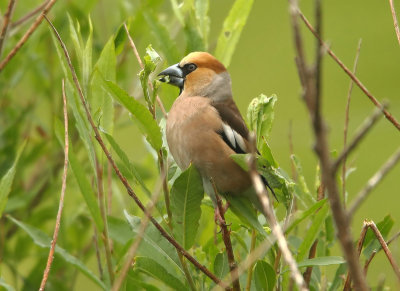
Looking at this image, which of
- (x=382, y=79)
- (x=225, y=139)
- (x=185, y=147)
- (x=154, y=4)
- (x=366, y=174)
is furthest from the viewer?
(x=382, y=79)

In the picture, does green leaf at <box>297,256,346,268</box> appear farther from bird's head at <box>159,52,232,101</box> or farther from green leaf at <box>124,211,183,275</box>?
bird's head at <box>159,52,232,101</box>

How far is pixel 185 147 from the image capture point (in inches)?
56.2

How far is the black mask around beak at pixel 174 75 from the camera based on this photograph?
1.57 meters

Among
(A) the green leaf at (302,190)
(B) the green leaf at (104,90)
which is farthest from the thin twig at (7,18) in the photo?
(A) the green leaf at (302,190)

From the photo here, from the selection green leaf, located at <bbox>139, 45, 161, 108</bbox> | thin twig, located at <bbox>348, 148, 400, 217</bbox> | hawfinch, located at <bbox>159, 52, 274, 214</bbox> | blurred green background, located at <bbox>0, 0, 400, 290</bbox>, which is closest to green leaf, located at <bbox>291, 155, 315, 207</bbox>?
hawfinch, located at <bbox>159, 52, 274, 214</bbox>

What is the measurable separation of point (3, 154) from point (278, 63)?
154 inches

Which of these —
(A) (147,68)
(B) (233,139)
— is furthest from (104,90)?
(B) (233,139)

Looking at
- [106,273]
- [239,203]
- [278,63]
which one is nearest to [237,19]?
[239,203]

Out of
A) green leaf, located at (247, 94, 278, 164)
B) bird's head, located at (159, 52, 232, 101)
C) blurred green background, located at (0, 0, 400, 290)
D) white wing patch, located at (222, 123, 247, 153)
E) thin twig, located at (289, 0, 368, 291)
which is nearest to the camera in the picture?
thin twig, located at (289, 0, 368, 291)

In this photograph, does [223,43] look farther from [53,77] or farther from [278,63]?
[278,63]

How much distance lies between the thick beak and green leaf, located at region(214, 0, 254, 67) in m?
0.11

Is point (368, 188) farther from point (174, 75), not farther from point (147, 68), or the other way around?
point (174, 75)

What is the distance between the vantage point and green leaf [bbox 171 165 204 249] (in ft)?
3.80

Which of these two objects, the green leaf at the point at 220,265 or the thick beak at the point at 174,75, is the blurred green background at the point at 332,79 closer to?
the thick beak at the point at 174,75
